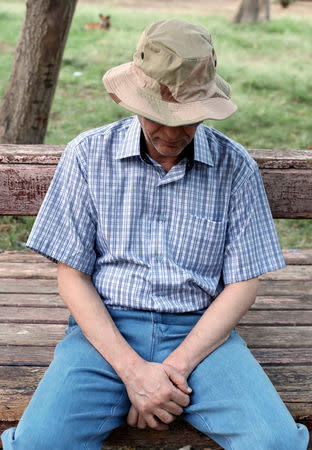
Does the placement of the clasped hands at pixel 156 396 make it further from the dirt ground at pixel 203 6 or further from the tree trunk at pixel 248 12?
the dirt ground at pixel 203 6

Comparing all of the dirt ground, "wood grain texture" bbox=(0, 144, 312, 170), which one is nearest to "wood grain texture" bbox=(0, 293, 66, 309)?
"wood grain texture" bbox=(0, 144, 312, 170)

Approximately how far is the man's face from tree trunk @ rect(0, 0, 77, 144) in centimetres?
218

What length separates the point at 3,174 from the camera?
9.09 ft

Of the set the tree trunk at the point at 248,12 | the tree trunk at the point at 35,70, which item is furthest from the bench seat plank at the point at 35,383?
the tree trunk at the point at 248,12

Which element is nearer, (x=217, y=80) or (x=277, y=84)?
(x=217, y=80)

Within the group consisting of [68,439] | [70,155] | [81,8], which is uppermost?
[70,155]

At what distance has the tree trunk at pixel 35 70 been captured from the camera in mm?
Result: 4160

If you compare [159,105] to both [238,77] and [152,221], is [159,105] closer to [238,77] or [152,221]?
[152,221]

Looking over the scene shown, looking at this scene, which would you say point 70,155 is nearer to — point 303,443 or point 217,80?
point 217,80

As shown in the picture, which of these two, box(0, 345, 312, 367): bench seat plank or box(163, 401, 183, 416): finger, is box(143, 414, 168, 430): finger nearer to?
box(163, 401, 183, 416): finger

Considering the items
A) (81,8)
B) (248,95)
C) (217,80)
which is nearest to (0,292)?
(217,80)

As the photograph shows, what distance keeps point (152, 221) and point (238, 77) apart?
7604mm

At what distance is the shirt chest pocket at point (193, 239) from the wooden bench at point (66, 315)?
51 cm

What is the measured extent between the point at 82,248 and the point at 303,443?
0.96 meters
